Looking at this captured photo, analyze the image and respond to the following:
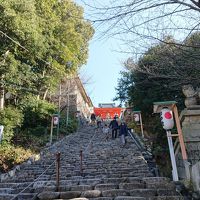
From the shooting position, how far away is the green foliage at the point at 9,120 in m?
17.4

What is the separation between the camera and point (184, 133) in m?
9.63

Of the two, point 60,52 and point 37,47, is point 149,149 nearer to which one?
point 37,47

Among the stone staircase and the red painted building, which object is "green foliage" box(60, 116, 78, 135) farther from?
the red painted building

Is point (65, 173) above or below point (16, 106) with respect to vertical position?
below

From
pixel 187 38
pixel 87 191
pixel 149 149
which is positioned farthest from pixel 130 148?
pixel 187 38

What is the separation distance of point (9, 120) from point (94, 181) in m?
11.1

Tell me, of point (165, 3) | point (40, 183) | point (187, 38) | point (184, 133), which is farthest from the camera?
point (184, 133)

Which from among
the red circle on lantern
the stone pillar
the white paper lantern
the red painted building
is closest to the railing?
the stone pillar

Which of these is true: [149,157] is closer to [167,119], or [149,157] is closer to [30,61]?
[167,119]

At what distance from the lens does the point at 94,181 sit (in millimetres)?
8758

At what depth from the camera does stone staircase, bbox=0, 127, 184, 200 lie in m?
7.23

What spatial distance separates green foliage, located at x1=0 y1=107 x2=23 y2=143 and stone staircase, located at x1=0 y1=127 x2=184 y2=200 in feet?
15.4

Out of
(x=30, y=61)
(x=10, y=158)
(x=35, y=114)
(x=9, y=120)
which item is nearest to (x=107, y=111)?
(x=35, y=114)

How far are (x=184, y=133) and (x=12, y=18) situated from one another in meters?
12.6
